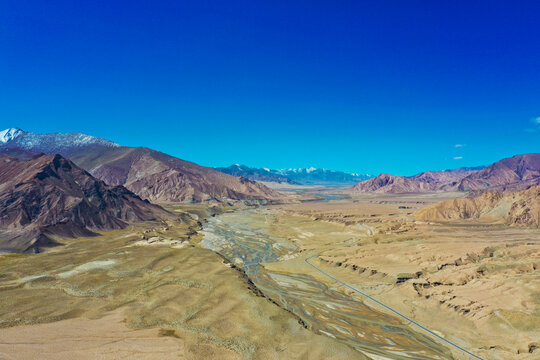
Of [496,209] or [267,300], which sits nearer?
[267,300]

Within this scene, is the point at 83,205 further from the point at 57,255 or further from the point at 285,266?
the point at 285,266

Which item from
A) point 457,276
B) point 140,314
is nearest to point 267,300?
point 140,314

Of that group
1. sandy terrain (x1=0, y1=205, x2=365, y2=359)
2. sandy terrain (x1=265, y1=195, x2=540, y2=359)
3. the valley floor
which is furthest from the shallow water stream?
sandy terrain (x1=265, y1=195, x2=540, y2=359)

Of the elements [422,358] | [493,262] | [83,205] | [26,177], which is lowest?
[422,358]

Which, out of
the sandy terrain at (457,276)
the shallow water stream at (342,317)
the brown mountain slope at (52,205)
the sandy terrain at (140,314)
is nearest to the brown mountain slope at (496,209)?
the sandy terrain at (457,276)

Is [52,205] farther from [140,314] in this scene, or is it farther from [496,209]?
[496,209]

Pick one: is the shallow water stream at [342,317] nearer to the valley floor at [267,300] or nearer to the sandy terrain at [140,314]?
the valley floor at [267,300]

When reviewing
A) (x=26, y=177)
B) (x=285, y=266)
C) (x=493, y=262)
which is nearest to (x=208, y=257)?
(x=285, y=266)
